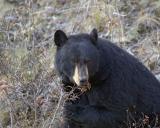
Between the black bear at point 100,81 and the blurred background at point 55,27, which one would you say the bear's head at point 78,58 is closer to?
the black bear at point 100,81

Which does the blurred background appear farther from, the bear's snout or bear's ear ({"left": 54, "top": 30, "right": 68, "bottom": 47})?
the bear's snout

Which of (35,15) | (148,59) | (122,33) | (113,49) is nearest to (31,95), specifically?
(113,49)

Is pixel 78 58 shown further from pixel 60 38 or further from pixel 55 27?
pixel 55 27

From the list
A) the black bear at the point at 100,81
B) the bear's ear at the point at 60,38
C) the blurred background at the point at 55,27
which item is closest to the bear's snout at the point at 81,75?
the black bear at the point at 100,81

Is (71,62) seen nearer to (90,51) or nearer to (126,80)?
(90,51)

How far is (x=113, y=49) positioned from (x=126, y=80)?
35 cm

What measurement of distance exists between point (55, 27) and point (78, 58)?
14.6 feet

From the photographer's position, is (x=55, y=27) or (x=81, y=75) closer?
(x=81, y=75)

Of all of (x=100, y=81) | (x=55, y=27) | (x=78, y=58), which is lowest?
(x=100, y=81)

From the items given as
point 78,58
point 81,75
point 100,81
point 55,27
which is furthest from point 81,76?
point 55,27

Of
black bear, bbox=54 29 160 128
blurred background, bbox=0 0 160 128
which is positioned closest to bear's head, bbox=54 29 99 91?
black bear, bbox=54 29 160 128

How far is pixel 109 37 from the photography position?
912 centimetres

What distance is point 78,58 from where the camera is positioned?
5723 mm

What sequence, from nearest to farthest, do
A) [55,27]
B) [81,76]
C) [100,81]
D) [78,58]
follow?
1. [81,76]
2. [78,58]
3. [100,81]
4. [55,27]
